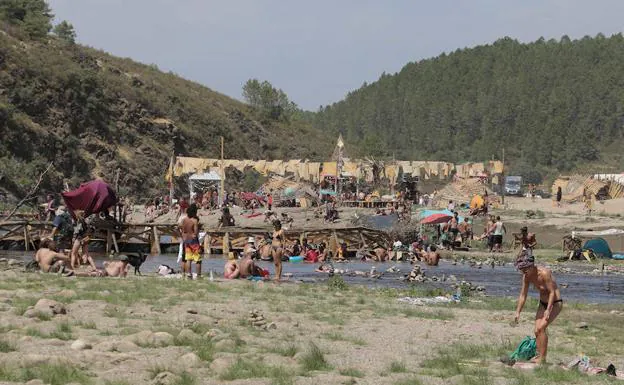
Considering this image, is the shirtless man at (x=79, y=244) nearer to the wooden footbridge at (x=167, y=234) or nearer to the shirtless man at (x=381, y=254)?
the wooden footbridge at (x=167, y=234)

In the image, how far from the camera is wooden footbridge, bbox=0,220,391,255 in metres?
34.8

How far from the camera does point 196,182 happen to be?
220 ft

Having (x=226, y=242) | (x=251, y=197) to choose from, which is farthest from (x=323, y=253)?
(x=251, y=197)

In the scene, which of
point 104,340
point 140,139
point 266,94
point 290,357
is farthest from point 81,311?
point 266,94

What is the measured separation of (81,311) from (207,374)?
→ 437cm

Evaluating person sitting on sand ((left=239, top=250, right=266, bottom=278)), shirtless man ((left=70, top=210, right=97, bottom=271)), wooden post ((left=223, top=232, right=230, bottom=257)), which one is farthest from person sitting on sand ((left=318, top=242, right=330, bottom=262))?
shirtless man ((left=70, top=210, right=97, bottom=271))

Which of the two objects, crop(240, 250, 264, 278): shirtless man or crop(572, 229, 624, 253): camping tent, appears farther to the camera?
crop(572, 229, 624, 253): camping tent

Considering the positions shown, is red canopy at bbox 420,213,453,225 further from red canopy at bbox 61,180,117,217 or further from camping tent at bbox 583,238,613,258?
red canopy at bbox 61,180,117,217

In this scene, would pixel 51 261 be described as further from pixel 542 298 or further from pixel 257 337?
pixel 542 298

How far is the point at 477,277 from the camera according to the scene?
28.2 metres

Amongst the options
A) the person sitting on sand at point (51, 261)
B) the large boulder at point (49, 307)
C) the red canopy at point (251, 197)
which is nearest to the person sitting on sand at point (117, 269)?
the person sitting on sand at point (51, 261)

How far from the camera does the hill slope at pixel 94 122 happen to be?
212 feet

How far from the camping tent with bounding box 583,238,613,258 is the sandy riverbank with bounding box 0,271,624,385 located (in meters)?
18.4

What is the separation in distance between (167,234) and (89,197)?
7.24 metres
